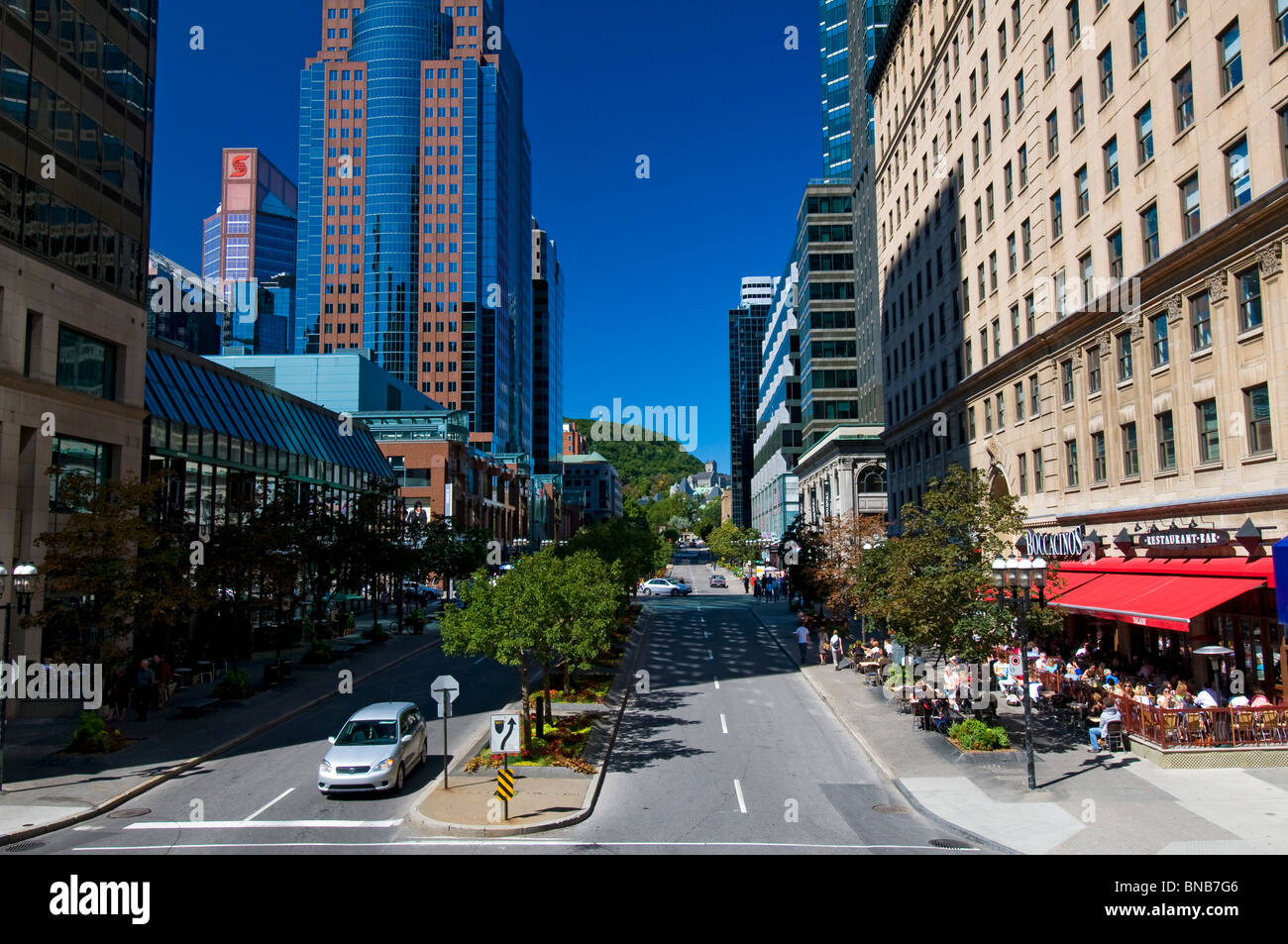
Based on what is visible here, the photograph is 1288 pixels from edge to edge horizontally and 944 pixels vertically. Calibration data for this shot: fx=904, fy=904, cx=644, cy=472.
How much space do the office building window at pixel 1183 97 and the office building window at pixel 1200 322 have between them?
4.97m

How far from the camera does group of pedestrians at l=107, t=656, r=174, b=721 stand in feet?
80.2

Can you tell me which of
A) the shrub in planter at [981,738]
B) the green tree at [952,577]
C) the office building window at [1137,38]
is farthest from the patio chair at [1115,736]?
the office building window at [1137,38]

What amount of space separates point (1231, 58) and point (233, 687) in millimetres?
33561

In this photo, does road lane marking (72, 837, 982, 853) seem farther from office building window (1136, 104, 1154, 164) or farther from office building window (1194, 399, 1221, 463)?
office building window (1136, 104, 1154, 164)

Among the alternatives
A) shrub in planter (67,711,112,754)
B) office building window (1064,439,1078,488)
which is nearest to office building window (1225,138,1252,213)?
office building window (1064,439,1078,488)

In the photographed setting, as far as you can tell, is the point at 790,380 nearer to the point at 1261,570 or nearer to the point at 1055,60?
the point at 1055,60

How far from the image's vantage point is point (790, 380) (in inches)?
4395

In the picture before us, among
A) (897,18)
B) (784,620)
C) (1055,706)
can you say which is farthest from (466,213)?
(1055,706)

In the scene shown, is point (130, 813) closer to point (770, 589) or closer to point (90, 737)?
point (90, 737)

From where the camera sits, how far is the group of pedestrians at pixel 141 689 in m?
24.4

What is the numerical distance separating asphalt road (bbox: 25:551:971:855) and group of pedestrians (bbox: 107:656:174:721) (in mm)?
4109

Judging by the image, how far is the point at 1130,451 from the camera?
2911 centimetres

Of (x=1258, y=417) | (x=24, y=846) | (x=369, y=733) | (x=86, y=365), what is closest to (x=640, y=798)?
(x=369, y=733)

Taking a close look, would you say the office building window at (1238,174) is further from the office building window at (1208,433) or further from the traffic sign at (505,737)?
the traffic sign at (505,737)
